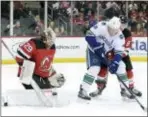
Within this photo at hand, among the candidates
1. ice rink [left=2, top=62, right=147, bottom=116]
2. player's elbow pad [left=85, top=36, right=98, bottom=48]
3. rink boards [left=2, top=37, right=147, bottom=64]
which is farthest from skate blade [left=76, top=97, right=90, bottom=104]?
rink boards [left=2, top=37, right=147, bottom=64]

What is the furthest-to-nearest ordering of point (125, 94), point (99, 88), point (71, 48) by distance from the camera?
1. point (71, 48)
2. point (99, 88)
3. point (125, 94)

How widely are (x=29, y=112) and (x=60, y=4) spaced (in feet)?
14.2

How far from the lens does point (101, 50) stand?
3801 mm

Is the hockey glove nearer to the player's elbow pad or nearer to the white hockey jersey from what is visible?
the white hockey jersey

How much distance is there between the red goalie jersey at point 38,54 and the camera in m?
3.54

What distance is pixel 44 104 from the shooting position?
3604 millimetres

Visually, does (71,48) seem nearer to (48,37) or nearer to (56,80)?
(56,80)

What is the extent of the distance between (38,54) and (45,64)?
11 centimetres

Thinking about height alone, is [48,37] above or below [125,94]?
above

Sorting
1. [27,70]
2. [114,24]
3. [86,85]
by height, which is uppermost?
[114,24]

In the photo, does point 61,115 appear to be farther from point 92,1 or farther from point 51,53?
point 92,1

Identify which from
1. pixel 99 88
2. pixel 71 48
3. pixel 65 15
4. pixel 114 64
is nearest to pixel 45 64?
pixel 114 64

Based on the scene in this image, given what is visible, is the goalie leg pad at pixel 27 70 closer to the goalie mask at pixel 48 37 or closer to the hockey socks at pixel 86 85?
the goalie mask at pixel 48 37

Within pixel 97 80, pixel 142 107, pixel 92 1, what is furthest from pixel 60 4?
pixel 142 107
